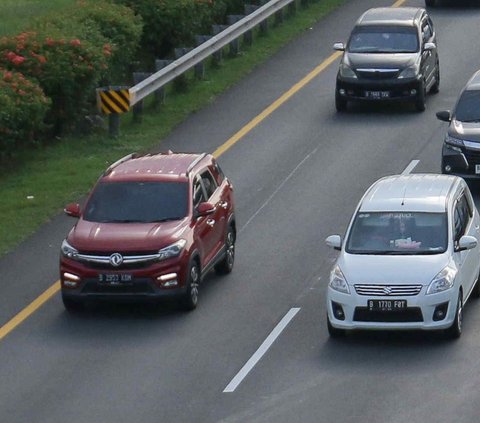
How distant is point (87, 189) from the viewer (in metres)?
26.9

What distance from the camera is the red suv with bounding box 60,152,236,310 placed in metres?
20.7

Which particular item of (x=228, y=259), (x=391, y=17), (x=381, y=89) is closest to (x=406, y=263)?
(x=228, y=259)

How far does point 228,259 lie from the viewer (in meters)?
22.8

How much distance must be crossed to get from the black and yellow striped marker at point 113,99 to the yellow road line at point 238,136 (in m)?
1.89

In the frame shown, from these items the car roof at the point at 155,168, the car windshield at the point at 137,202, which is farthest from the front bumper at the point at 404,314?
the car roof at the point at 155,168

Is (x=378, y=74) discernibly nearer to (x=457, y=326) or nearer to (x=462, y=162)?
(x=462, y=162)

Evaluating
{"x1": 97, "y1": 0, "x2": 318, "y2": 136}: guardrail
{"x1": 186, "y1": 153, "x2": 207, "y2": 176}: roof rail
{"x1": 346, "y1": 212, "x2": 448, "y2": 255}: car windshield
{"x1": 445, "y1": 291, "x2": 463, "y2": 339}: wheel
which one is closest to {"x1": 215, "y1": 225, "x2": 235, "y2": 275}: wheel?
{"x1": 186, "y1": 153, "x2": 207, "y2": 176}: roof rail

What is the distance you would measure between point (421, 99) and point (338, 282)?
41.7 ft

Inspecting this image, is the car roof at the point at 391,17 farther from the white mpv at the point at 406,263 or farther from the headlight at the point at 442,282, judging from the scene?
the headlight at the point at 442,282

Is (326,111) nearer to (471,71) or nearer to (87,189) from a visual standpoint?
(471,71)

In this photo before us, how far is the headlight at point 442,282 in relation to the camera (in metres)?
19.2

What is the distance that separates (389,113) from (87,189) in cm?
771

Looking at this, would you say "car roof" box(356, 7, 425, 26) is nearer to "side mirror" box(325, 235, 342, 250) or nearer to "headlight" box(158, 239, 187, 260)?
"headlight" box(158, 239, 187, 260)

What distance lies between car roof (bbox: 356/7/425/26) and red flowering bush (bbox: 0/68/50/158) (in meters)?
8.23
